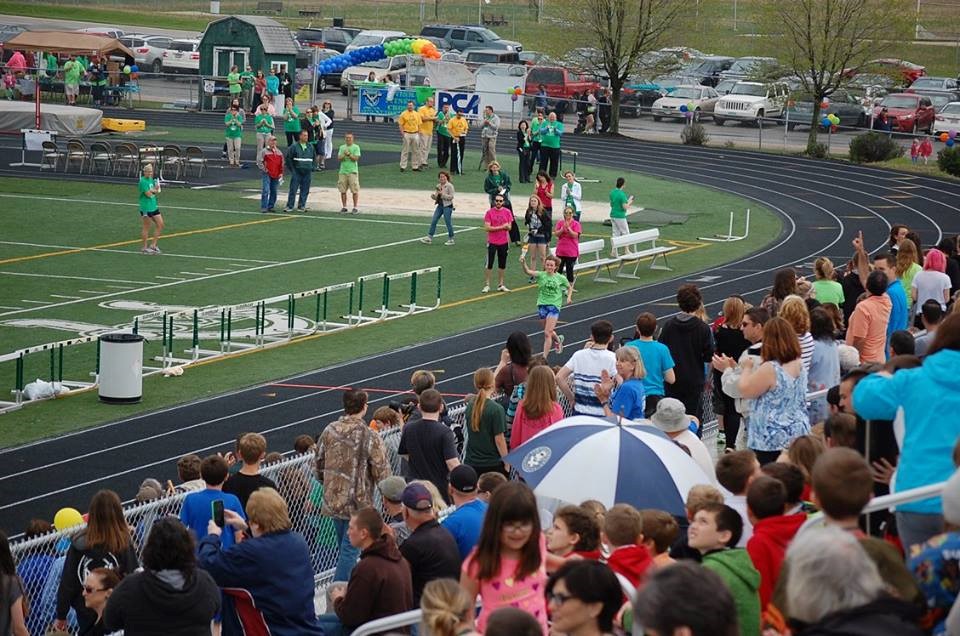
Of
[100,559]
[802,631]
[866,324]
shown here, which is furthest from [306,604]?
[866,324]

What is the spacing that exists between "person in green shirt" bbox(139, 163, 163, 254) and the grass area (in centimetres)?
34

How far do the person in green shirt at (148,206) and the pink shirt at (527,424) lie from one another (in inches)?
682

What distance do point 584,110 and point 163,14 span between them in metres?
43.3

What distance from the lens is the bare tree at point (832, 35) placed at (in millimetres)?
49250

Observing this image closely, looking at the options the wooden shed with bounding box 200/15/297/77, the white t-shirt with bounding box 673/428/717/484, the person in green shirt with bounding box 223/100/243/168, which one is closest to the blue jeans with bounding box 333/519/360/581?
→ the white t-shirt with bounding box 673/428/717/484

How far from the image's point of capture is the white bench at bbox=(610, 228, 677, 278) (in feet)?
91.0

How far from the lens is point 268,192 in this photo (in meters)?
33.1

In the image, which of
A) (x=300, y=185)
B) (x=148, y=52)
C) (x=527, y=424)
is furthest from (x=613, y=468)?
(x=148, y=52)

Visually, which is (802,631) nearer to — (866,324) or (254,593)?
(254,593)

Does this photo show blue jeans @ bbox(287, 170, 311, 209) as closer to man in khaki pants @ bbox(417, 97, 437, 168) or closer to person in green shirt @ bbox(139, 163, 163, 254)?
person in green shirt @ bbox(139, 163, 163, 254)

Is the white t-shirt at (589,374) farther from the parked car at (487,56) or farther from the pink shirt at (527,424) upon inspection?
the parked car at (487,56)

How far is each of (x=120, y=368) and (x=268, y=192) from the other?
609 inches

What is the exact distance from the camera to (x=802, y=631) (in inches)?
195

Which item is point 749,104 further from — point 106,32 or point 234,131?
point 106,32
